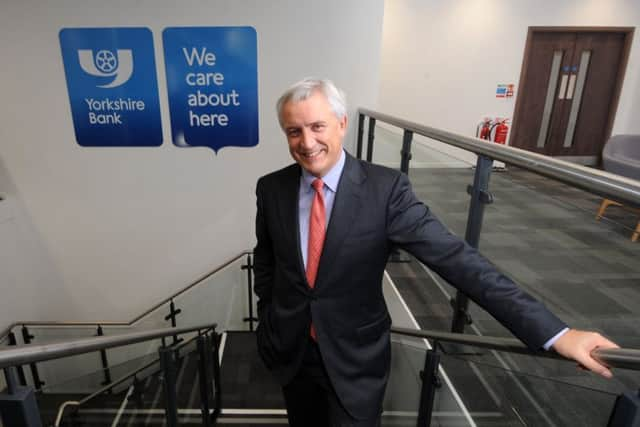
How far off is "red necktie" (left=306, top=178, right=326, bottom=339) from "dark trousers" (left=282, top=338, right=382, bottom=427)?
A: 278mm

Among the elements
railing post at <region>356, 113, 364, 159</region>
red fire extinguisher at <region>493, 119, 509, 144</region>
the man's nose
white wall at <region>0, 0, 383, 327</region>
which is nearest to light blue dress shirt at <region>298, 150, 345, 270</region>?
the man's nose

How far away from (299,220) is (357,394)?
0.66 m

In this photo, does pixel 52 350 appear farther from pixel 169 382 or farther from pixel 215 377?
pixel 215 377

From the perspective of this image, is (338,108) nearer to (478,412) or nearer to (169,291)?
(478,412)

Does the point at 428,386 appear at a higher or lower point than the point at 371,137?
lower

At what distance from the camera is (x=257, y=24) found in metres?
3.97

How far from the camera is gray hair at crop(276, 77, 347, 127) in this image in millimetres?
1173

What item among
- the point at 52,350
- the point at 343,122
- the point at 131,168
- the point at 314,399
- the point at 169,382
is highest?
the point at 343,122

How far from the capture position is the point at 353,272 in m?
1.25

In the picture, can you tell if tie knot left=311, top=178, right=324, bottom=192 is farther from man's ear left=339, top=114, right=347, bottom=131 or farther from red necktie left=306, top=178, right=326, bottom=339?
man's ear left=339, top=114, right=347, bottom=131

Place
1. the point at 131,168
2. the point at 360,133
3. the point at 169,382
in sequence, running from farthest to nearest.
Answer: the point at 131,168, the point at 360,133, the point at 169,382

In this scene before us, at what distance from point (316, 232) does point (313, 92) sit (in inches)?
17.7

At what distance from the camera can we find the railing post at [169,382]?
7.72 feet

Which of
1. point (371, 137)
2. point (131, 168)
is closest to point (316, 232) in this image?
point (371, 137)
